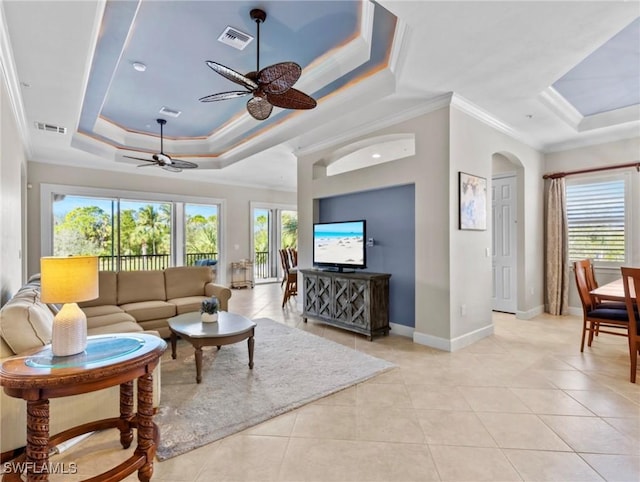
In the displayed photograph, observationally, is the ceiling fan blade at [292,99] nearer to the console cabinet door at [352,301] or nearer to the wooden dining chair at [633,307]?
the console cabinet door at [352,301]

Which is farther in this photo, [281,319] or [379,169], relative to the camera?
[281,319]

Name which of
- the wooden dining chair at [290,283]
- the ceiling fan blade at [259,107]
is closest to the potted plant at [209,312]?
the ceiling fan blade at [259,107]

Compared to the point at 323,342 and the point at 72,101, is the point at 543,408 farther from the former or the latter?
the point at 72,101

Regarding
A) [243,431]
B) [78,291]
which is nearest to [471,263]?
[243,431]

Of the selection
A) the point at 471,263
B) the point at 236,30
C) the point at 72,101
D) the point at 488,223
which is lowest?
the point at 471,263

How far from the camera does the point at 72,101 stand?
11.7ft

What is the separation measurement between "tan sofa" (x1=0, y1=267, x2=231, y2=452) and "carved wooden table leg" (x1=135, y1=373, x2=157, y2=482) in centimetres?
54

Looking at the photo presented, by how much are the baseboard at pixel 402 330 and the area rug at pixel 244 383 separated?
904mm

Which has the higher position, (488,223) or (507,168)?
(507,168)

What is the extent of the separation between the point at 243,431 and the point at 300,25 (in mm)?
3228

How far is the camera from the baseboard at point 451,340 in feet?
12.2

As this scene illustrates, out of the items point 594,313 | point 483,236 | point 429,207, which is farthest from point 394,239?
point 594,313

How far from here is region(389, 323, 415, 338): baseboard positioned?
4223 millimetres

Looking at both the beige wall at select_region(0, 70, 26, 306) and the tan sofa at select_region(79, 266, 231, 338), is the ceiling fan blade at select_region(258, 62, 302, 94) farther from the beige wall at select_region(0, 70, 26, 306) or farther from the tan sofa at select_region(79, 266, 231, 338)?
the tan sofa at select_region(79, 266, 231, 338)
